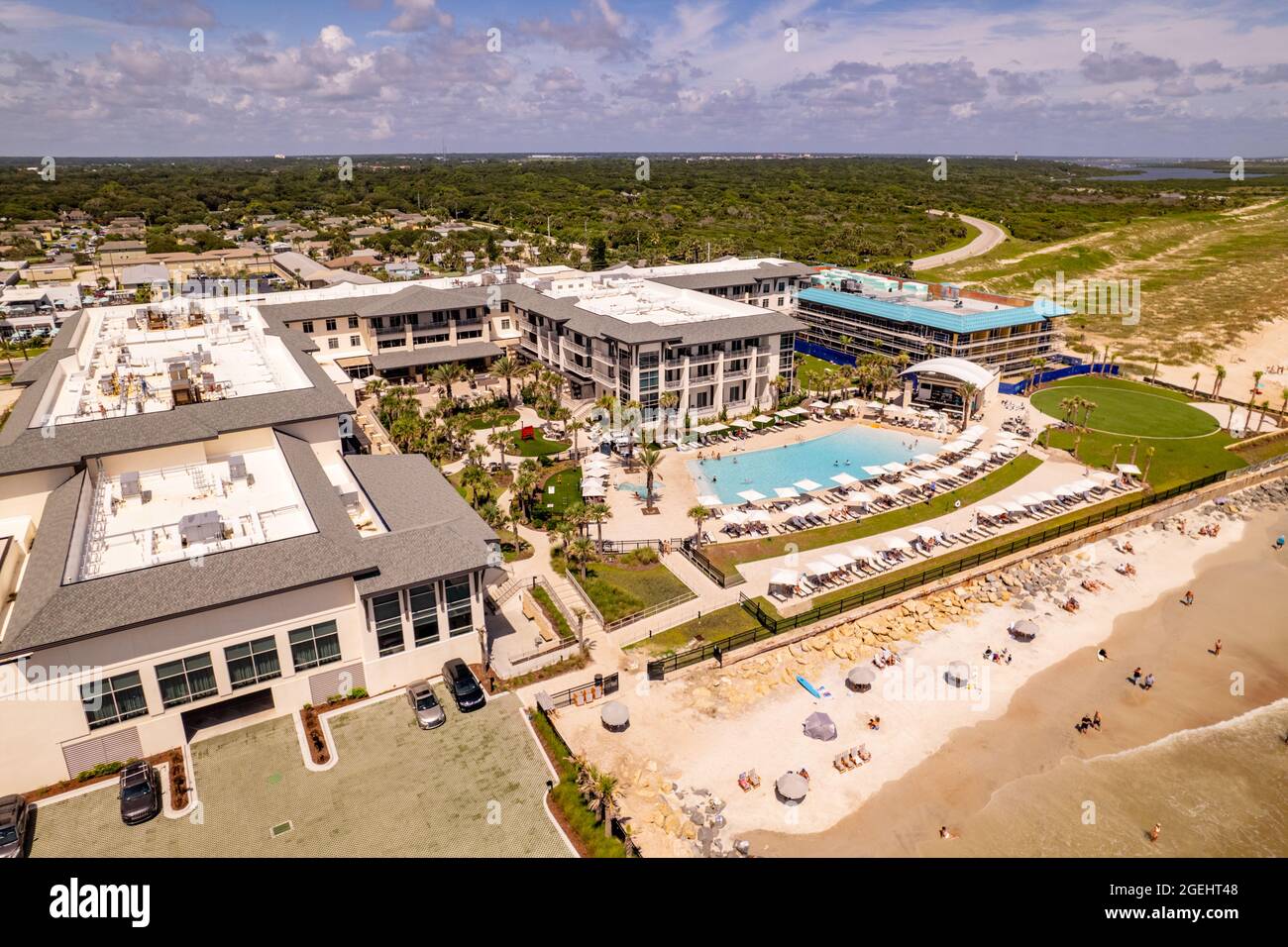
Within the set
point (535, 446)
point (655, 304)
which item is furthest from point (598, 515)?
point (655, 304)

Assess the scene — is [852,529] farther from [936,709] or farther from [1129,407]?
[1129,407]

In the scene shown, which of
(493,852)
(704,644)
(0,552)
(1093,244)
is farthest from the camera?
(1093,244)

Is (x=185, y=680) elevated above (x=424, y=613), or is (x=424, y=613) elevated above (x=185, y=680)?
(x=424, y=613)

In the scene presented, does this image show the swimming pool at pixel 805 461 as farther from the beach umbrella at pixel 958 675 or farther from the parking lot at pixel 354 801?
the parking lot at pixel 354 801
